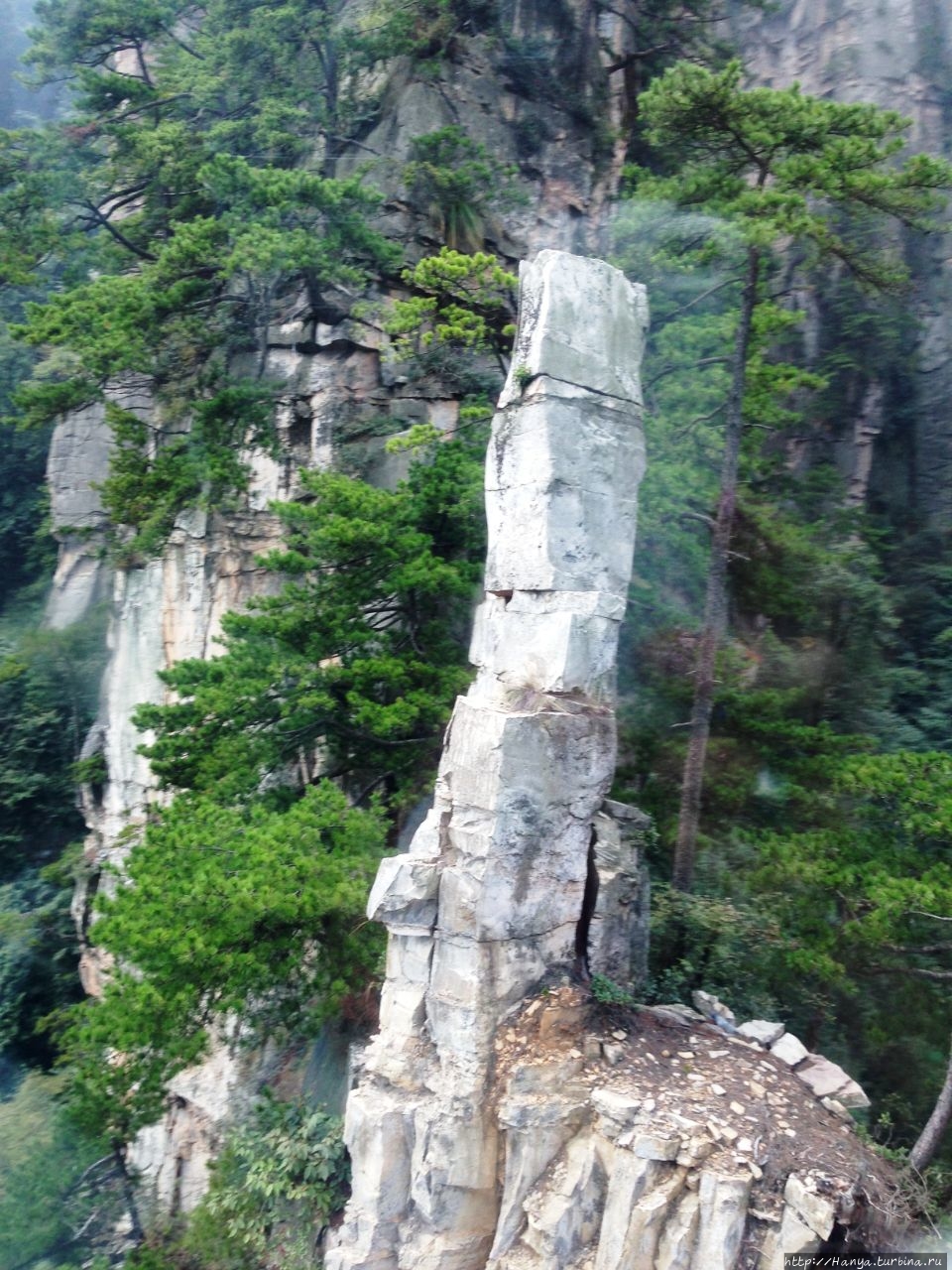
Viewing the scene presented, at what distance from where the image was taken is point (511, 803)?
292 inches

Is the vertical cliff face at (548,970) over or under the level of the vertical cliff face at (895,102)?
under

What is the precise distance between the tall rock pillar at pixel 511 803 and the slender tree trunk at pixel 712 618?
103 inches

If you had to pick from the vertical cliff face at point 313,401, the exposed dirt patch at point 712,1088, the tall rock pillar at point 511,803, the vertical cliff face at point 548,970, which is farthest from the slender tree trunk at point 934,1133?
the vertical cliff face at point 313,401

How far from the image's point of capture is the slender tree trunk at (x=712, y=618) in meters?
10.2

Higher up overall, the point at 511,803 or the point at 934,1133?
the point at 511,803

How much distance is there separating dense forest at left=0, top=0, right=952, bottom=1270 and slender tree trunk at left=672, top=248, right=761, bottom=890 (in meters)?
0.05

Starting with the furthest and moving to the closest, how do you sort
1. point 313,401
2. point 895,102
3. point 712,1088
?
point 895,102, point 313,401, point 712,1088

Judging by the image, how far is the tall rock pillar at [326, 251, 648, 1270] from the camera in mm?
7371

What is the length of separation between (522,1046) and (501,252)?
13.3 meters

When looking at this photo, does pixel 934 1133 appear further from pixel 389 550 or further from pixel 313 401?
pixel 313 401

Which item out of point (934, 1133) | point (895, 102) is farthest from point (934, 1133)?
point (895, 102)

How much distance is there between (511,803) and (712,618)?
13.7 feet

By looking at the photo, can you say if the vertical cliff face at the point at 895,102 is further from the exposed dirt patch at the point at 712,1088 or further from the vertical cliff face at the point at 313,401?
the exposed dirt patch at the point at 712,1088

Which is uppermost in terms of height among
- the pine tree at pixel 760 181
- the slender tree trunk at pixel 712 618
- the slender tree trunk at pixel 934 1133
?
the pine tree at pixel 760 181
